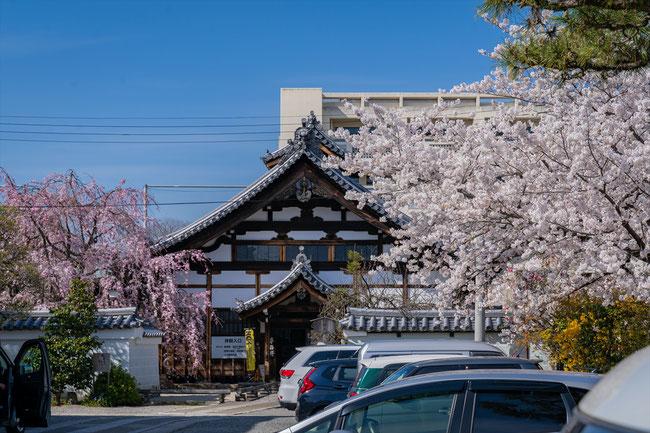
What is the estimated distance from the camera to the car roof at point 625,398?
2348 mm

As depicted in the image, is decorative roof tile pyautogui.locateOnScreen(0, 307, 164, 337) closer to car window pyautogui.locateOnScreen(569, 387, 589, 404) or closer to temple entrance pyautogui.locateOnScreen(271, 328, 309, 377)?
temple entrance pyautogui.locateOnScreen(271, 328, 309, 377)

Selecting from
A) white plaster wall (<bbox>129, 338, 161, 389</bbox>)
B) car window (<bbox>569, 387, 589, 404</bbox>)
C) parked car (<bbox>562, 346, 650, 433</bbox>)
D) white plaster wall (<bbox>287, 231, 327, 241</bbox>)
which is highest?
white plaster wall (<bbox>287, 231, 327, 241</bbox>)

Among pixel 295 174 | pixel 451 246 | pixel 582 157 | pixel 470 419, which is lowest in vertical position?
pixel 470 419

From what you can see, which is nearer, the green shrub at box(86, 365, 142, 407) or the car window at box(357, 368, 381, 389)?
the car window at box(357, 368, 381, 389)

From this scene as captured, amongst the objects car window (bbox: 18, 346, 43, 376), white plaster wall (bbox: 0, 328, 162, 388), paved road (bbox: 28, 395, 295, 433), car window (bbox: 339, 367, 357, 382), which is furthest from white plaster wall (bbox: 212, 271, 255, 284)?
car window (bbox: 339, 367, 357, 382)

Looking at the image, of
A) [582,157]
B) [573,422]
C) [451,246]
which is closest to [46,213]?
[451,246]

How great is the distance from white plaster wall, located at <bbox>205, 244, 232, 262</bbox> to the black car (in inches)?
607

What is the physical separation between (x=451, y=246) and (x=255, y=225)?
15653 millimetres

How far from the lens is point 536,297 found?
13.9 m

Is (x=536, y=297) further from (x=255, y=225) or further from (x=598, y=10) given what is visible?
(x=255, y=225)

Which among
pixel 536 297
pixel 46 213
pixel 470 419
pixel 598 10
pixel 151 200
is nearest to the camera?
pixel 470 419

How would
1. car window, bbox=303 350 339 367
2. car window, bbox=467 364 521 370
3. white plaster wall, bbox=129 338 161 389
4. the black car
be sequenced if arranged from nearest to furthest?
car window, bbox=467 364 521 370
the black car
car window, bbox=303 350 339 367
white plaster wall, bbox=129 338 161 389

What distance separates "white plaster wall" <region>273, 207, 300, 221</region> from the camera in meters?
29.5

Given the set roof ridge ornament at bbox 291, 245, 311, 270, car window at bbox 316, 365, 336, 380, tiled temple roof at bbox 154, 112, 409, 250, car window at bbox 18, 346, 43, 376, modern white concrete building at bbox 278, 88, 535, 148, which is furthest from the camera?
modern white concrete building at bbox 278, 88, 535, 148
